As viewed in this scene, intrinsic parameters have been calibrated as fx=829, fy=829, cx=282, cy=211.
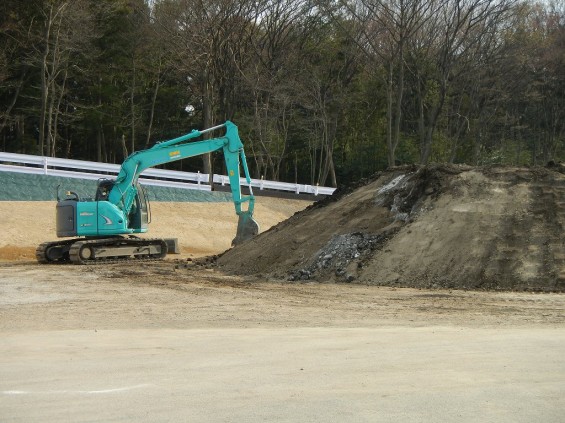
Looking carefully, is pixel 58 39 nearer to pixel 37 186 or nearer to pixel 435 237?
pixel 37 186

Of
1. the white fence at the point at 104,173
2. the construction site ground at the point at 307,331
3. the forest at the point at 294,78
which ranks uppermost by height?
the forest at the point at 294,78

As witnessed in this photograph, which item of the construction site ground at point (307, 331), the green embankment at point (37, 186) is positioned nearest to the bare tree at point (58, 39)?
the green embankment at point (37, 186)

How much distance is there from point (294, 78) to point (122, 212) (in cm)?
2406

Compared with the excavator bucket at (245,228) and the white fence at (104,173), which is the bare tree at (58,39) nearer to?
the white fence at (104,173)

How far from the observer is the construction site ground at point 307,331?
23.3 ft

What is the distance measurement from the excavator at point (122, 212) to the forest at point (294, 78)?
57.7 feet

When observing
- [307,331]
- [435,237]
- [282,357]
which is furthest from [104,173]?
[282,357]

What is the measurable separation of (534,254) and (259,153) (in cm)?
A: 3160

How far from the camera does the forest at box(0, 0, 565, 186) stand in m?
43.3

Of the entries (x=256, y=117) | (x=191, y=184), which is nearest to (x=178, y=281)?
(x=191, y=184)

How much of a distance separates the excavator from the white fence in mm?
8534

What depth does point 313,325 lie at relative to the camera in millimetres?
13008

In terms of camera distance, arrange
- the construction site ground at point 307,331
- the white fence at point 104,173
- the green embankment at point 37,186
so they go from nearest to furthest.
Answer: the construction site ground at point 307,331, the green embankment at point 37,186, the white fence at point 104,173

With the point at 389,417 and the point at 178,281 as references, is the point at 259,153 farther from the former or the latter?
the point at 389,417
